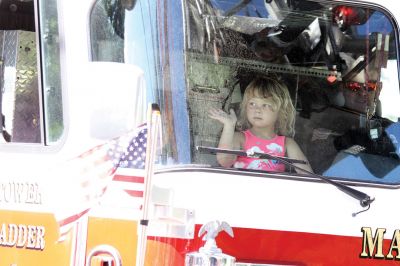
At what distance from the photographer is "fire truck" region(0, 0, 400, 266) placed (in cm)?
411

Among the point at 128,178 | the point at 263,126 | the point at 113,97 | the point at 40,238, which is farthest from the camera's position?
the point at 263,126

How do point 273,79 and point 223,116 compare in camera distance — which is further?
point 273,79

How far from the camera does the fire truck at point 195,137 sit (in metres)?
4.11

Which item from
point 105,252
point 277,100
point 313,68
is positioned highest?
point 313,68

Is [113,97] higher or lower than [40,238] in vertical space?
higher

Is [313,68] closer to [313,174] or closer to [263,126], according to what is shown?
[263,126]

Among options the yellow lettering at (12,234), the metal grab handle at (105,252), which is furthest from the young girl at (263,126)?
the yellow lettering at (12,234)

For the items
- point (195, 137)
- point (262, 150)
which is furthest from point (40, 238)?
point (262, 150)

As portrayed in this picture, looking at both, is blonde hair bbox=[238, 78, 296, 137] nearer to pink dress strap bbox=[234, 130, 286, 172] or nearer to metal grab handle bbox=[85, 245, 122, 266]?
pink dress strap bbox=[234, 130, 286, 172]

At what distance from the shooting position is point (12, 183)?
4762 millimetres

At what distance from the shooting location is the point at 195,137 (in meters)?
4.47

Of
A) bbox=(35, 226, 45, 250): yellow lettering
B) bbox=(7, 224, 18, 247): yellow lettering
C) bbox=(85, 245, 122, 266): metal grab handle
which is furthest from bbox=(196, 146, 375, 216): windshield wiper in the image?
bbox=(7, 224, 18, 247): yellow lettering

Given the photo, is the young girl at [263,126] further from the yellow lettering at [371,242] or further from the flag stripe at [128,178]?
the flag stripe at [128,178]

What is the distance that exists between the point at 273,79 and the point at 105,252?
1.16 meters
